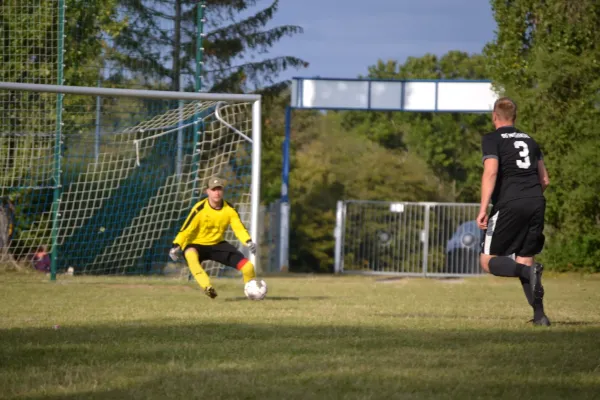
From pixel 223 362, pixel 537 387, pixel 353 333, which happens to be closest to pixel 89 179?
pixel 353 333

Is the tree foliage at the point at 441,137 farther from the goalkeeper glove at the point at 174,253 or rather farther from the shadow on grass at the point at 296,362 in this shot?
the shadow on grass at the point at 296,362

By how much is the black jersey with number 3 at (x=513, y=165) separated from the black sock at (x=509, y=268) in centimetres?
52

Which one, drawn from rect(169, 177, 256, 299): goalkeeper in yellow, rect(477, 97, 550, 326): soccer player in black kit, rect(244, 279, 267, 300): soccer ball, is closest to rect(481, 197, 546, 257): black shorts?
rect(477, 97, 550, 326): soccer player in black kit

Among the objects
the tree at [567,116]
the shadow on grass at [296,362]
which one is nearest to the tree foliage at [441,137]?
the tree at [567,116]

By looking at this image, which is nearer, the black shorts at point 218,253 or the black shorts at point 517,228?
the black shorts at point 517,228

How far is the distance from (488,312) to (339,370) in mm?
5171

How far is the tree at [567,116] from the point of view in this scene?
22.2 m

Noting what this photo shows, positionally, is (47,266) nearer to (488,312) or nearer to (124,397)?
(488,312)

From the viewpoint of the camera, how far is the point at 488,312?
35.0ft

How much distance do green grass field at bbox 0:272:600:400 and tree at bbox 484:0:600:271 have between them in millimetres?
10607

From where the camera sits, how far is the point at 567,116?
2241 cm

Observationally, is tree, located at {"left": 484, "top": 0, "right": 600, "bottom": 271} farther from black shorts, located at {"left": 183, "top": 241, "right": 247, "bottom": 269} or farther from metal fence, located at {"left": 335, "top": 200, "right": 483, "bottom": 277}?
black shorts, located at {"left": 183, "top": 241, "right": 247, "bottom": 269}

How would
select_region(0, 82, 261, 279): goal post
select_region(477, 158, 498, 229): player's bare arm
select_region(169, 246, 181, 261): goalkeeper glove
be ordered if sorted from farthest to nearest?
select_region(0, 82, 261, 279): goal post, select_region(169, 246, 181, 261): goalkeeper glove, select_region(477, 158, 498, 229): player's bare arm

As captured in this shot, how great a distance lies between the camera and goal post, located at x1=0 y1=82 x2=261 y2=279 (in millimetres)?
17438
